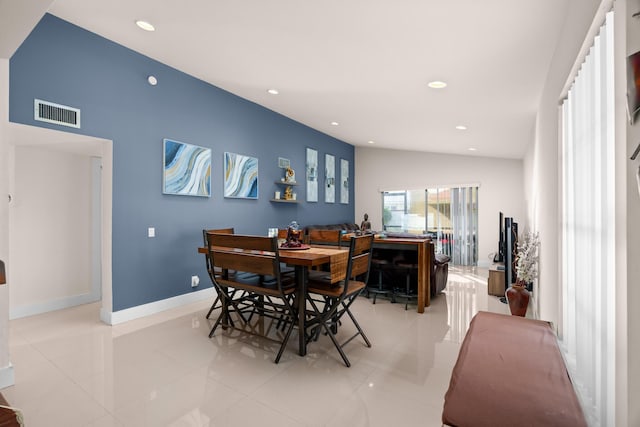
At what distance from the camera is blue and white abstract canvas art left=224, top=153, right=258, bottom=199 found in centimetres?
468

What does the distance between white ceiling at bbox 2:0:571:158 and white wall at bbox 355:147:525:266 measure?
7.79 feet

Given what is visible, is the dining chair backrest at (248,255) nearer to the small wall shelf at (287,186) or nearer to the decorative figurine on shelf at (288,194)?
the small wall shelf at (287,186)

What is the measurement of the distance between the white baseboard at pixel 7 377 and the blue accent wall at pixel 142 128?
4.05 ft

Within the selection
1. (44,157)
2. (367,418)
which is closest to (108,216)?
(44,157)

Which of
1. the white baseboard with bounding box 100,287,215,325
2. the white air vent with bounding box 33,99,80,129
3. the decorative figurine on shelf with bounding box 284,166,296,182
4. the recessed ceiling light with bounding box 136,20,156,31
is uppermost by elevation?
the recessed ceiling light with bounding box 136,20,156,31

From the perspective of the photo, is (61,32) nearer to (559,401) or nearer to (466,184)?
(559,401)

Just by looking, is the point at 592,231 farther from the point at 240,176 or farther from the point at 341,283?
the point at 240,176

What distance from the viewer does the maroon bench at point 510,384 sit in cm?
108

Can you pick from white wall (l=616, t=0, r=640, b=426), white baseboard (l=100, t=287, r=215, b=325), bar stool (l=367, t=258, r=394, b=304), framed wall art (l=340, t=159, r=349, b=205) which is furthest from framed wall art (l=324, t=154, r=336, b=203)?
white wall (l=616, t=0, r=640, b=426)

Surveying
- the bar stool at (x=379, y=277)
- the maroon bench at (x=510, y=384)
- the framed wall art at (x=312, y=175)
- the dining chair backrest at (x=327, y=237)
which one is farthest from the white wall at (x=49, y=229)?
the maroon bench at (x=510, y=384)

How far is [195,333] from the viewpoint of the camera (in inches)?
122

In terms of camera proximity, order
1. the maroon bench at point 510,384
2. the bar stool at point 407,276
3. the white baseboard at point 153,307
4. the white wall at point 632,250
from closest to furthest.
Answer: the white wall at point 632,250
the maroon bench at point 510,384
the white baseboard at point 153,307
the bar stool at point 407,276

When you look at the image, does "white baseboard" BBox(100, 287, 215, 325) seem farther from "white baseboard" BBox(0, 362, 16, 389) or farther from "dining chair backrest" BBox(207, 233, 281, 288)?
"dining chair backrest" BBox(207, 233, 281, 288)

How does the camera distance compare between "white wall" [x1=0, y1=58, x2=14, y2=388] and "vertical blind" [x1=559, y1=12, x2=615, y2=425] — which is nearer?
"vertical blind" [x1=559, y1=12, x2=615, y2=425]
